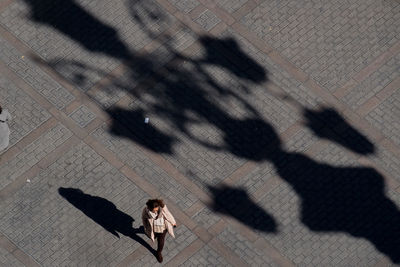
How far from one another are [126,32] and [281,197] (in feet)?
13.7

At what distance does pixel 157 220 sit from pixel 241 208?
191 cm

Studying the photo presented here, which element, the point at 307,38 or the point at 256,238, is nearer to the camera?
the point at 256,238

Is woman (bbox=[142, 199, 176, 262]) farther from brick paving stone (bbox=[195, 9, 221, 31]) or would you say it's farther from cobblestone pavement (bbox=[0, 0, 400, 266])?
brick paving stone (bbox=[195, 9, 221, 31])

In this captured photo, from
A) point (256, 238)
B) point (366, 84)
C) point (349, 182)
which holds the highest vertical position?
point (366, 84)

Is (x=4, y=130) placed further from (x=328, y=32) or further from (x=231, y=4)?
(x=328, y=32)

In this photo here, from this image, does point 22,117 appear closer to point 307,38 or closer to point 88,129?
point 88,129

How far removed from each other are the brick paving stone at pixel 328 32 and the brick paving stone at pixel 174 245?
3.68m

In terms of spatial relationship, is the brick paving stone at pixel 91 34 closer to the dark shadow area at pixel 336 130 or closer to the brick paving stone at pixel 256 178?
the brick paving stone at pixel 256 178

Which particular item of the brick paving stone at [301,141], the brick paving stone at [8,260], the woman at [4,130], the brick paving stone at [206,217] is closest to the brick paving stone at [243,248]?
the brick paving stone at [206,217]

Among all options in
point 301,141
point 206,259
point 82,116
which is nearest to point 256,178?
point 301,141

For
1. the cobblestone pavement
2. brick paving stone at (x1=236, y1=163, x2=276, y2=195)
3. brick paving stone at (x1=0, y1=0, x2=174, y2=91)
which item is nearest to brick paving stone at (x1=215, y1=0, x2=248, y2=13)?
the cobblestone pavement

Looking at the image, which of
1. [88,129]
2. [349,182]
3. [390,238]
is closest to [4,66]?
[88,129]

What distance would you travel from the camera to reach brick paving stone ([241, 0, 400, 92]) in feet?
44.9

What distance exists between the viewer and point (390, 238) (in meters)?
12.9
